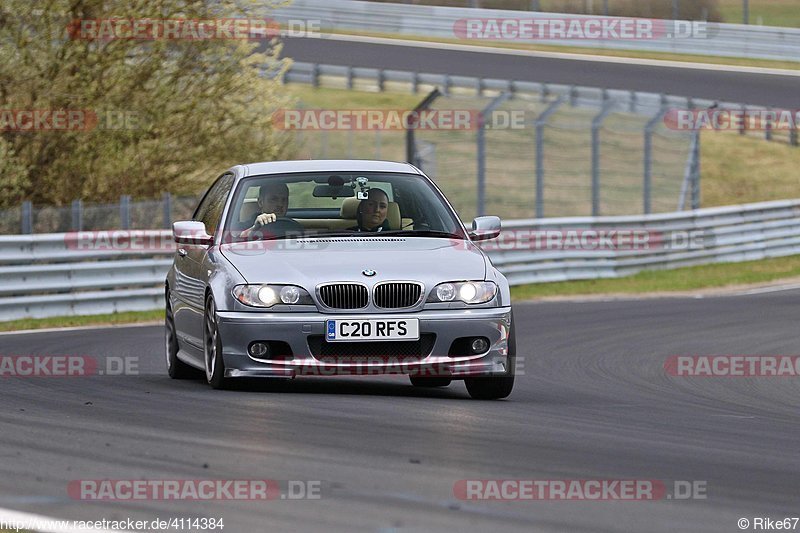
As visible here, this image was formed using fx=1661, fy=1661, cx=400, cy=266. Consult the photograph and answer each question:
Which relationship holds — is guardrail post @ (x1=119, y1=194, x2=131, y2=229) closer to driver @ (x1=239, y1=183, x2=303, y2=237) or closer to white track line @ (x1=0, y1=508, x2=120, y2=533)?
driver @ (x1=239, y1=183, x2=303, y2=237)

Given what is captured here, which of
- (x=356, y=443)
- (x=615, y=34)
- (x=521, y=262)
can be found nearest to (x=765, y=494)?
(x=356, y=443)

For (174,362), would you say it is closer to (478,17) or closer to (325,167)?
(325,167)

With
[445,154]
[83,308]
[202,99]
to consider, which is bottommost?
[445,154]

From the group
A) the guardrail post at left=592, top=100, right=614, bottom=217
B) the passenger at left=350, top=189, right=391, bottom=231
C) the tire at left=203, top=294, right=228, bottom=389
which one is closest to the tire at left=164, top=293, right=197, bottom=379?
the tire at left=203, top=294, right=228, bottom=389

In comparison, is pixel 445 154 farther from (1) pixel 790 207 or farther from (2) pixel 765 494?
(2) pixel 765 494

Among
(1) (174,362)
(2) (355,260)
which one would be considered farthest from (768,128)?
(2) (355,260)

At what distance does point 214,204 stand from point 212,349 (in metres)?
1.60

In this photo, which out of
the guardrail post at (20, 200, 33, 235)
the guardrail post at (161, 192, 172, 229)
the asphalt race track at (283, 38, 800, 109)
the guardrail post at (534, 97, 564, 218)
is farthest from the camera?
the asphalt race track at (283, 38, 800, 109)

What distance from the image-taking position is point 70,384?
1078 centimetres

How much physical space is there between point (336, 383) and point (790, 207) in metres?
19.5

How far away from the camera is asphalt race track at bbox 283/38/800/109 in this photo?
3931 centimetres

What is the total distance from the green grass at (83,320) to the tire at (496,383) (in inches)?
321

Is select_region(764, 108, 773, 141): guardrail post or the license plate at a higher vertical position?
the license plate

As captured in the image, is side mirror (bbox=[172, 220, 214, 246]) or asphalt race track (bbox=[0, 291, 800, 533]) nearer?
asphalt race track (bbox=[0, 291, 800, 533])
